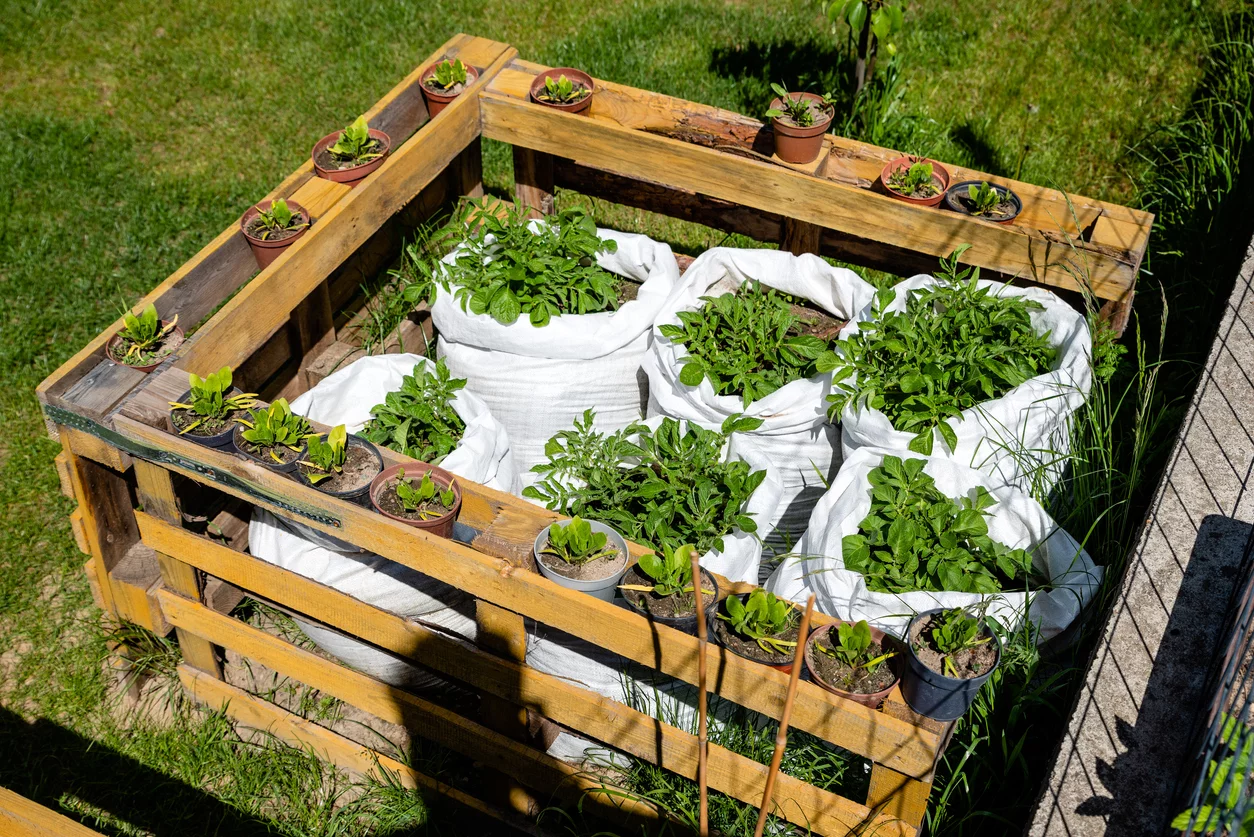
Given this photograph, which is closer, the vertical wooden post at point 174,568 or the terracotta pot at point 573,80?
the vertical wooden post at point 174,568

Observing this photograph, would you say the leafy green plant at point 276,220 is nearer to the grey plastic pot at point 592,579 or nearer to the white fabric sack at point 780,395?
the white fabric sack at point 780,395

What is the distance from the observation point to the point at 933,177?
134 inches

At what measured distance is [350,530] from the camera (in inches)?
96.6

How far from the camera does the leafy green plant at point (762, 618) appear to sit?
222 centimetres

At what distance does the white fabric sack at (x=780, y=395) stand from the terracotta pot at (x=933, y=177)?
285 mm

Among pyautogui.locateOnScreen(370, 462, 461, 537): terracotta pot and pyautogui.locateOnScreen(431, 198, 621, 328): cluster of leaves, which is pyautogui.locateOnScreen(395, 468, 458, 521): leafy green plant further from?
pyautogui.locateOnScreen(431, 198, 621, 328): cluster of leaves

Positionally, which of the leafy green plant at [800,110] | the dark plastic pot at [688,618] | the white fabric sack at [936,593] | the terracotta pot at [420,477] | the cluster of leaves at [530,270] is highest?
the leafy green plant at [800,110]

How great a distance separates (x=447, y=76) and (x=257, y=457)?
1804mm

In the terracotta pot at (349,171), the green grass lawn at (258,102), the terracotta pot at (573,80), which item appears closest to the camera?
the terracotta pot at (349,171)

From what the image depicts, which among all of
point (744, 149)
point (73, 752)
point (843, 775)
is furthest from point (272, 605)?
point (744, 149)

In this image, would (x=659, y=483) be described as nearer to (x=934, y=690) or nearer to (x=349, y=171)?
(x=934, y=690)

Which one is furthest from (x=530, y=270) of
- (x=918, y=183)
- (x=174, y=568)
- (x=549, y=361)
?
(x=174, y=568)

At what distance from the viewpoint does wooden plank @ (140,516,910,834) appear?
2.42m

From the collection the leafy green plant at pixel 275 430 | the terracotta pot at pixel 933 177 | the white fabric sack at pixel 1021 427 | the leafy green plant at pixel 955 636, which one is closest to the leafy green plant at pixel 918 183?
the terracotta pot at pixel 933 177
